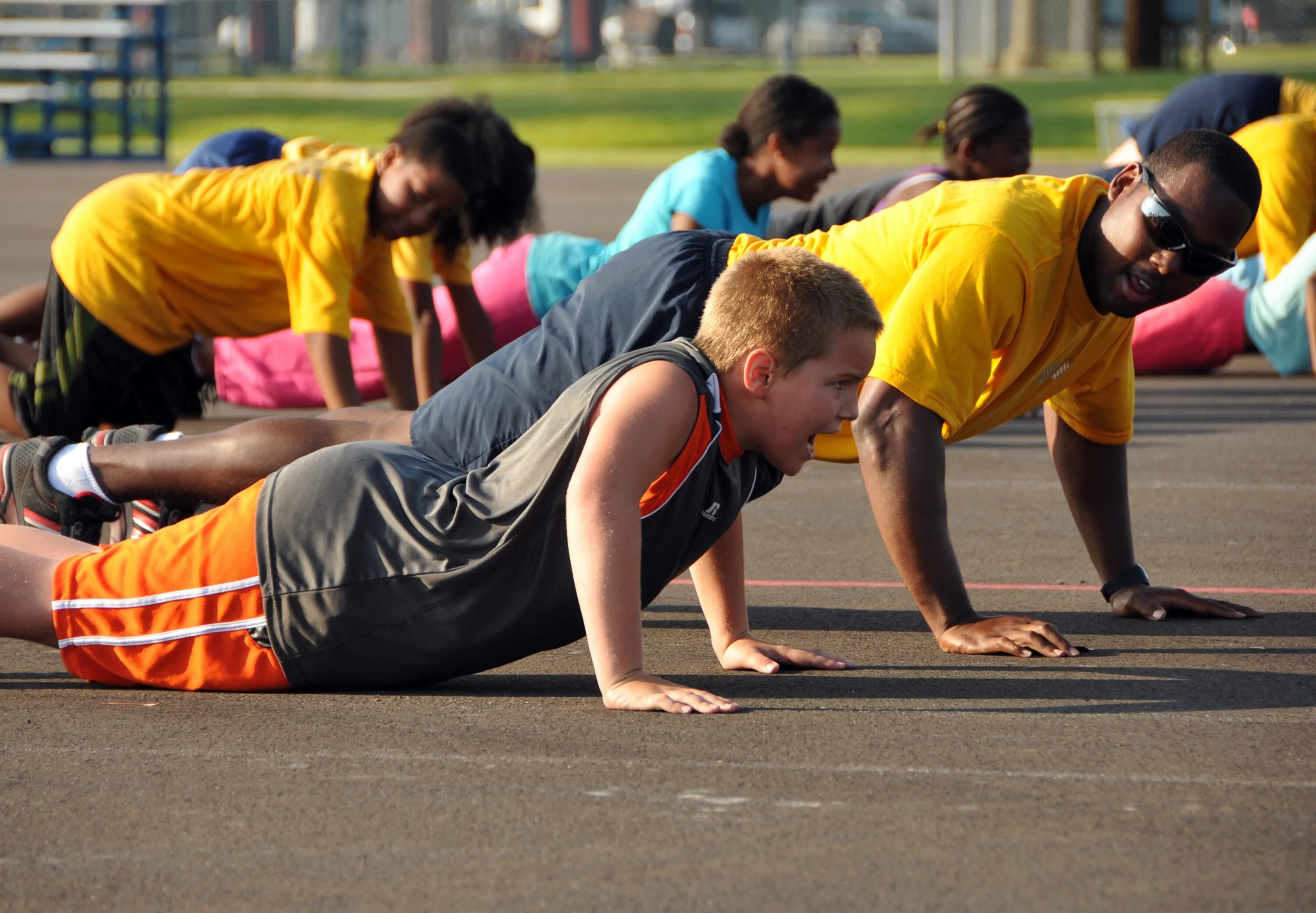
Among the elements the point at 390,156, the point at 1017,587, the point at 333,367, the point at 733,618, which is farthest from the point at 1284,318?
the point at 733,618

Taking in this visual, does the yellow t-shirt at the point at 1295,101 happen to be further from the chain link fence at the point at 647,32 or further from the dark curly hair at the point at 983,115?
the chain link fence at the point at 647,32

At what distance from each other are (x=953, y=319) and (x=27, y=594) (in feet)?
6.81

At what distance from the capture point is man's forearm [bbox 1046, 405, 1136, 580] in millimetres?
4559

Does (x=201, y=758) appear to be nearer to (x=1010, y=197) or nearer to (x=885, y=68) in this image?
(x=1010, y=197)

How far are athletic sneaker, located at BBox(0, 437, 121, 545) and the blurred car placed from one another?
1374 inches

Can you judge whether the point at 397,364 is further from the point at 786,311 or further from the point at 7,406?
the point at 786,311

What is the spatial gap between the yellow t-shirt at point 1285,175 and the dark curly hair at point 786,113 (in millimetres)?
2279

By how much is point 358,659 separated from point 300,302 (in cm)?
224

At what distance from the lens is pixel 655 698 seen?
3.42m

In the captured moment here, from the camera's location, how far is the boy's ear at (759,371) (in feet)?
11.2

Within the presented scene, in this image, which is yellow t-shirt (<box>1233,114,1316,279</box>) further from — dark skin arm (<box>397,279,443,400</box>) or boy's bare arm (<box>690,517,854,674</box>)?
boy's bare arm (<box>690,517,854,674</box>)

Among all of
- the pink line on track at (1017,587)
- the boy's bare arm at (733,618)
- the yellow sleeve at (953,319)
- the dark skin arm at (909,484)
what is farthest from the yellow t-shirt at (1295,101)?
the boy's bare arm at (733,618)

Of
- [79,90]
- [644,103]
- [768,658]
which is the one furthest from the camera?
[644,103]

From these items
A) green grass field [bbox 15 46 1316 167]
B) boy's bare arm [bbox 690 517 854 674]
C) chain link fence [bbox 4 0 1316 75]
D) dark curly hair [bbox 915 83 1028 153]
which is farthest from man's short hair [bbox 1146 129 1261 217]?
chain link fence [bbox 4 0 1316 75]
